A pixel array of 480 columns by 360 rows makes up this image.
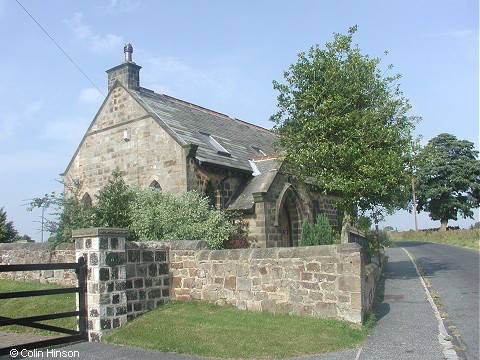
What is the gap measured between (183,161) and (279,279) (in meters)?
8.63

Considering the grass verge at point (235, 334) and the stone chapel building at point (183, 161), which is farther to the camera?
the stone chapel building at point (183, 161)

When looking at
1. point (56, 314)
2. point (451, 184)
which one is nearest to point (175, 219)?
point (56, 314)

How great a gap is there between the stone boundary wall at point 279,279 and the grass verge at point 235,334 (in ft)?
1.04

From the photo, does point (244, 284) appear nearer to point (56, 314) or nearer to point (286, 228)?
point (56, 314)

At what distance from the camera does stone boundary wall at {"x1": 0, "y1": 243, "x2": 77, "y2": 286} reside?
1249cm

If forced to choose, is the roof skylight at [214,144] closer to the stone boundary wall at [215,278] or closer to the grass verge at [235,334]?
the stone boundary wall at [215,278]

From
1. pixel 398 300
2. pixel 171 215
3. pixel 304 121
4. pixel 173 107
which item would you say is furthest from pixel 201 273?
pixel 173 107

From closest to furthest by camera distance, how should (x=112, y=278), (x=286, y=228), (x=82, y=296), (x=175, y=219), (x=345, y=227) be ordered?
(x=82, y=296) → (x=112, y=278) → (x=175, y=219) → (x=345, y=227) → (x=286, y=228)

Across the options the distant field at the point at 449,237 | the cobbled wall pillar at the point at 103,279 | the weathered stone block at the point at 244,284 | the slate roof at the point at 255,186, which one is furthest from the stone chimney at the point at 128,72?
the distant field at the point at 449,237

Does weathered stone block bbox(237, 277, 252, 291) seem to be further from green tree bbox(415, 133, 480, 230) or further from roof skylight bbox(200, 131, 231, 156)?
green tree bbox(415, 133, 480, 230)

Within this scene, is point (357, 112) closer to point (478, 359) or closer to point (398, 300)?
point (398, 300)

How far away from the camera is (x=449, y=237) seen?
4341 cm

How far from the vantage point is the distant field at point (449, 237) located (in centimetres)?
3555

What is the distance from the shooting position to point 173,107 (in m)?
22.2
